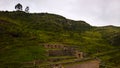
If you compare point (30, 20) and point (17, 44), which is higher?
point (30, 20)

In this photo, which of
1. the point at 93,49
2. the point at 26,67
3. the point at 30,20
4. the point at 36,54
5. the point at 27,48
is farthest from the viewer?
the point at 30,20

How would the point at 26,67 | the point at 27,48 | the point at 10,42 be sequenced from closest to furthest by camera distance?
the point at 26,67 → the point at 27,48 → the point at 10,42

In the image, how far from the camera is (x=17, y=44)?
94812 millimetres

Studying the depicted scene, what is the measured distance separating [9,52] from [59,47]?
73.7 ft

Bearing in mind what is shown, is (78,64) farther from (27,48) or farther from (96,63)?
(27,48)

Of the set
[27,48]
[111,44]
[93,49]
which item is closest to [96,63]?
[27,48]

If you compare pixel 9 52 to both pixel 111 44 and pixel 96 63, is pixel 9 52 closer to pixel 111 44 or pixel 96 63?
pixel 96 63

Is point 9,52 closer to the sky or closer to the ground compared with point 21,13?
closer to the ground

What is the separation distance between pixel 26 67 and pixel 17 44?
25150mm

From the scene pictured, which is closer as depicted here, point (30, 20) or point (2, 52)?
point (2, 52)

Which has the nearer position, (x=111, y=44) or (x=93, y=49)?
(x=93, y=49)

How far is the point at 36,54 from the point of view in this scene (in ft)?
272

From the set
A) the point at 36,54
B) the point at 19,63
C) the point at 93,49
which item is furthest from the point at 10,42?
the point at 93,49

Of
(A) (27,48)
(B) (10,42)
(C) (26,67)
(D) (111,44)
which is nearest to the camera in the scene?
(C) (26,67)
